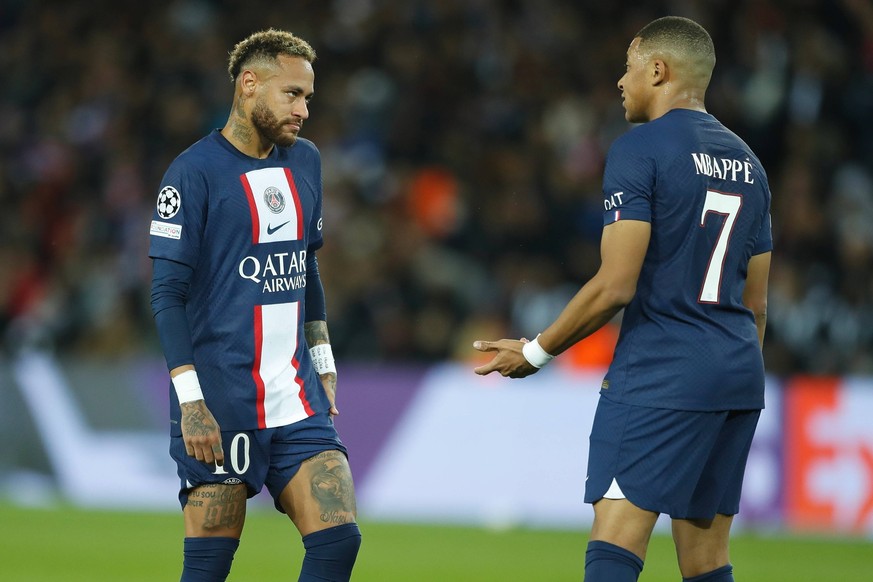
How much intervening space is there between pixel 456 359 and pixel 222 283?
681cm

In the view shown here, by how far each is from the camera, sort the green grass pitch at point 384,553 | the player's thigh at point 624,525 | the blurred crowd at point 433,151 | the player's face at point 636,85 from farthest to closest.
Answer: the blurred crowd at point 433,151, the green grass pitch at point 384,553, the player's face at point 636,85, the player's thigh at point 624,525

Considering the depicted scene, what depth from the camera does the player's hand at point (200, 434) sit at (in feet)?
14.9

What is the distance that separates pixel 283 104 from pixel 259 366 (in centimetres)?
94

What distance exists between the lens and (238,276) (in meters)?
4.75

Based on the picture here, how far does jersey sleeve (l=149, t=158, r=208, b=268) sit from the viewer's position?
4.62m

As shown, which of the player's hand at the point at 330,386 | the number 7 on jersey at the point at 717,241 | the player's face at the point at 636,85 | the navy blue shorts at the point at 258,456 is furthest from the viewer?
the player's hand at the point at 330,386

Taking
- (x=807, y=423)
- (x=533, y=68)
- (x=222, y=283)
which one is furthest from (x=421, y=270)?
(x=222, y=283)

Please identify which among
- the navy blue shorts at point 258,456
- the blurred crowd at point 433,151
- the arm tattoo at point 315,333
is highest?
the blurred crowd at point 433,151

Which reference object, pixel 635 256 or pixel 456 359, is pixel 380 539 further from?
pixel 635 256

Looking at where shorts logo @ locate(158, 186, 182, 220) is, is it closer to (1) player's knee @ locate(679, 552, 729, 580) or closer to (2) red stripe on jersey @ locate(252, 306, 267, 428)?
(2) red stripe on jersey @ locate(252, 306, 267, 428)

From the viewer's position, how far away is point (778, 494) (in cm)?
1013

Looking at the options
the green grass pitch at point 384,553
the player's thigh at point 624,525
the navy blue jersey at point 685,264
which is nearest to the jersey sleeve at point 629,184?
the navy blue jersey at point 685,264

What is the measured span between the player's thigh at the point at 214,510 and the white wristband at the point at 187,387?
14.2 inches

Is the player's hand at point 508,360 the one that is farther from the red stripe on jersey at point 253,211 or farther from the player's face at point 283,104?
the player's face at point 283,104
